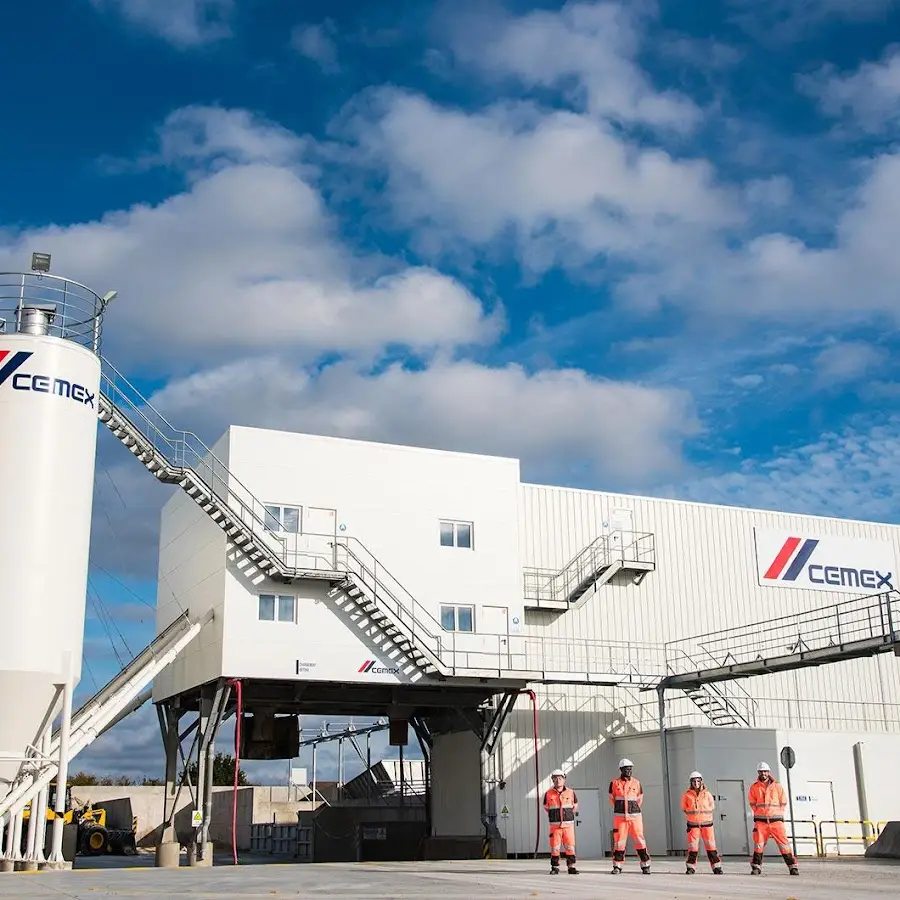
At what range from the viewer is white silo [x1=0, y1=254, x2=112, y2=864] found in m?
24.5

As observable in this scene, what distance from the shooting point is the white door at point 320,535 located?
32.9m

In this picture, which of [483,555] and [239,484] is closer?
[239,484]

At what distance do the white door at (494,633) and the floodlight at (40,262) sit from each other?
15807 millimetres

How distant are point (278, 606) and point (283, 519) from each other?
2515 millimetres

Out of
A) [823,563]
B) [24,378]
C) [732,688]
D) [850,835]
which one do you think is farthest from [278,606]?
[823,563]

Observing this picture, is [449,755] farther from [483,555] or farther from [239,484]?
[239,484]

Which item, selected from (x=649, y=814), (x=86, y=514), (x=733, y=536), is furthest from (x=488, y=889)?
(x=733, y=536)

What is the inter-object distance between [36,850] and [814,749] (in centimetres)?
2309

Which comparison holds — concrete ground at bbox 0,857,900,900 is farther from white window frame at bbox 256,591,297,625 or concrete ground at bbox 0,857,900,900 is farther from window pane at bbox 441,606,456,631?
window pane at bbox 441,606,456,631

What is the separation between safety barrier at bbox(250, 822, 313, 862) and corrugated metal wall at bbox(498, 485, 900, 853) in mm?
6799

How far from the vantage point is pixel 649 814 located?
119ft

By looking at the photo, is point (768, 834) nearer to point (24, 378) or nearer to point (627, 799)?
point (627, 799)

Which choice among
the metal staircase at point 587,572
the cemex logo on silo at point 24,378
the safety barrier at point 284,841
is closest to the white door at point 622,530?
the metal staircase at point 587,572

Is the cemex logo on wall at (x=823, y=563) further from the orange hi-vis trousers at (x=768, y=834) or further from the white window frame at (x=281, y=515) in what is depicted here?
the orange hi-vis trousers at (x=768, y=834)
